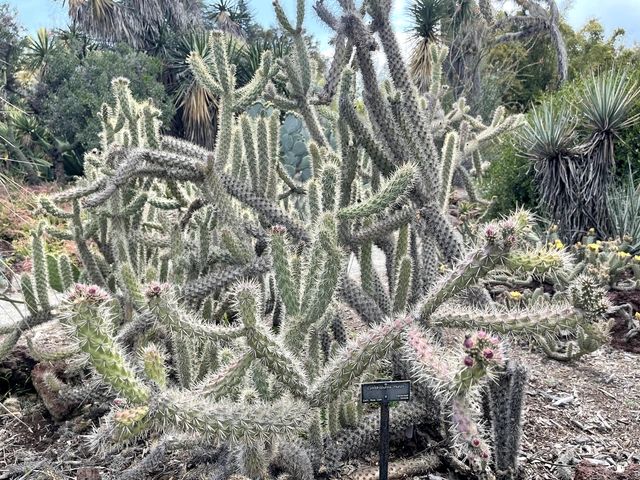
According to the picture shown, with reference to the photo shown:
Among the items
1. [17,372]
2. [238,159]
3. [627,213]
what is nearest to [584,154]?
[627,213]

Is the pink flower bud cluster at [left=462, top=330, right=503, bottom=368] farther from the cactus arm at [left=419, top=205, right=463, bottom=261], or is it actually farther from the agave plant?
the agave plant

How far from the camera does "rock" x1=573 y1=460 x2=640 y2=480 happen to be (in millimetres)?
2312

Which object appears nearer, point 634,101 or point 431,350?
point 431,350

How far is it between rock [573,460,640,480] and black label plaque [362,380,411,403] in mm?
967

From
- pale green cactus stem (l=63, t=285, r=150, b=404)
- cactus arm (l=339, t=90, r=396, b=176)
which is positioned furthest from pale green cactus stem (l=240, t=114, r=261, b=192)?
pale green cactus stem (l=63, t=285, r=150, b=404)

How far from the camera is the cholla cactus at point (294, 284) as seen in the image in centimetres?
181

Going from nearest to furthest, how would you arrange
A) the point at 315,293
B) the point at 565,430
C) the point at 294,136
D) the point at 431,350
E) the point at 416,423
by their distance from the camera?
the point at 431,350
the point at 315,293
the point at 416,423
the point at 565,430
the point at 294,136

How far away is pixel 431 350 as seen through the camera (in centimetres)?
179

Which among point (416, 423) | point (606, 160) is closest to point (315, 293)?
point (416, 423)

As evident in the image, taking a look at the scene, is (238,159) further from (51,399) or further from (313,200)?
(51,399)

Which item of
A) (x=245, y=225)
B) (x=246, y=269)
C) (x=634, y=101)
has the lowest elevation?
(x=246, y=269)

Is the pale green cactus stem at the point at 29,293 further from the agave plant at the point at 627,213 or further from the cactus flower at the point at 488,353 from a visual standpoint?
the agave plant at the point at 627,213

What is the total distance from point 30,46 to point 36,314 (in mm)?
17021

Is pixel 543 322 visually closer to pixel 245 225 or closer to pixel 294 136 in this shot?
pixel 245 225
